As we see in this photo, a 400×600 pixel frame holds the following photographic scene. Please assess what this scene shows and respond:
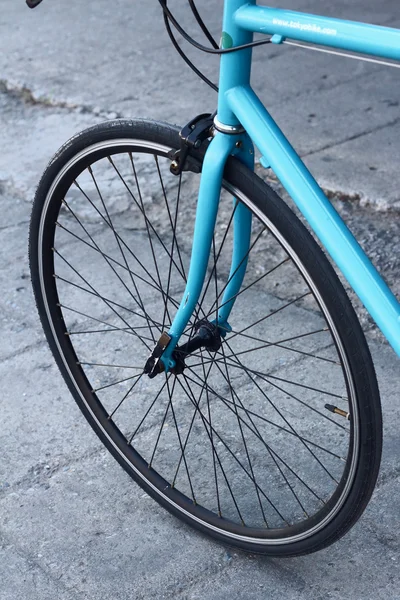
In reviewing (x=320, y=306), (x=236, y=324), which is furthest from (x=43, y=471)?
(x=320, y=306)

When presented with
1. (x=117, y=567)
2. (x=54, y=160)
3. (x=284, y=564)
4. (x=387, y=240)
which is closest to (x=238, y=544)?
(x=284, y=564)

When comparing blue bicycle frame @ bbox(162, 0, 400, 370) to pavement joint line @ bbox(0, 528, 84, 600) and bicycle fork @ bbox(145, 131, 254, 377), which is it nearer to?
bicycle fork @ bbox(145, 131, 254, 377)

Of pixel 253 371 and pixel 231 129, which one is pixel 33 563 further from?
pixel 231 129

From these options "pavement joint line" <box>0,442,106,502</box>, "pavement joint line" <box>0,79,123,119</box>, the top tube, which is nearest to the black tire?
"pavement joint line" <box>0,442,106,502</box>

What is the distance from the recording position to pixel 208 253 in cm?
182

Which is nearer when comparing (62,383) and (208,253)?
(208,253)

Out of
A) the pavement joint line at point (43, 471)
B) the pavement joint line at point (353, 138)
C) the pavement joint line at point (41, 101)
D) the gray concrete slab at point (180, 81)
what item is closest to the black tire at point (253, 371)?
the pavement joint line at point (43, 471)

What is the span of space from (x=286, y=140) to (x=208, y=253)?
0.31m

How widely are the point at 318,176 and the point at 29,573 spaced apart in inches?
79.7

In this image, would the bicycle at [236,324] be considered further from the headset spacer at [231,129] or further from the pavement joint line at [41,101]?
the pavement joint line at [41,101]

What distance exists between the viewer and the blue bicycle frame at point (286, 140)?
4.77ft

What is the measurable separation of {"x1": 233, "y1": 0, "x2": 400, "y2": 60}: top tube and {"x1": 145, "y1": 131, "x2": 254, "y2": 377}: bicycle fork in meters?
0.21

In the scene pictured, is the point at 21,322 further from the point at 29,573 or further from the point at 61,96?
the point at 61,96

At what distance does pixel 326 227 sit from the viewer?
1553 millimetres
